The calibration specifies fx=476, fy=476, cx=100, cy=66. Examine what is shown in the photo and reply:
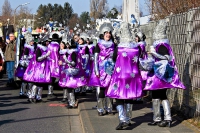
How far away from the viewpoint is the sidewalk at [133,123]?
897cm

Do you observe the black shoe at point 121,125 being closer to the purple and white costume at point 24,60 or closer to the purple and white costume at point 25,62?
the purple and white costume at point 25,62

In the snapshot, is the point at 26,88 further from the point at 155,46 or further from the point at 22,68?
the point at 155,46

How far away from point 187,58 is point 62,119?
3.17m

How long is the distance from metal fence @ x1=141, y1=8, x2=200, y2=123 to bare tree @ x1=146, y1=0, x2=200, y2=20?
5.18 metres

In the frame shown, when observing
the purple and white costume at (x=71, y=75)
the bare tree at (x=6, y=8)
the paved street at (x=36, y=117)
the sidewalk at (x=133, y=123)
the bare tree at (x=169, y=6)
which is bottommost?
the paved street at (x=36, y=117)

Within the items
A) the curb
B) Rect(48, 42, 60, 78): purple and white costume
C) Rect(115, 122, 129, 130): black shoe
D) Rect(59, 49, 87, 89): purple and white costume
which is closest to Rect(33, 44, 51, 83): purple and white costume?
Rect(48, 42, 60, 78): purple and white costume

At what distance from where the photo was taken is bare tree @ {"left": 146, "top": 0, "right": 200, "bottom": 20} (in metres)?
16.9

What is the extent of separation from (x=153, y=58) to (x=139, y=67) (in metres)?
0.32

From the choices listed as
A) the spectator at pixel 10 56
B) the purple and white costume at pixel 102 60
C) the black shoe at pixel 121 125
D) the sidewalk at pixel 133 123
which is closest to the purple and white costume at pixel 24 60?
the sidewalk at pixel 133 123

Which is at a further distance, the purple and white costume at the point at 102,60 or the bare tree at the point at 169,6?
the bare tree at the point at 169,6

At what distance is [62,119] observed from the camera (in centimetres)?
1099

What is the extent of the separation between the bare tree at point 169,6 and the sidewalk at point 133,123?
5836mm

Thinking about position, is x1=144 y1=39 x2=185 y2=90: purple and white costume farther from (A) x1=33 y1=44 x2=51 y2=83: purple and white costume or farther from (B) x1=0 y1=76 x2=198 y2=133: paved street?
(A) x1=33 y1=44 x2=51 y2=83: purple and white costume

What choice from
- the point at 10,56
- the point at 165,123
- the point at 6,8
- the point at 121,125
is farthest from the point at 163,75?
the point at 6,8
